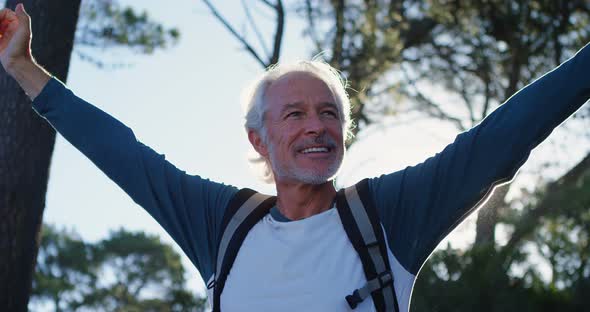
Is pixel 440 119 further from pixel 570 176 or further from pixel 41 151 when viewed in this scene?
pixel 41 151

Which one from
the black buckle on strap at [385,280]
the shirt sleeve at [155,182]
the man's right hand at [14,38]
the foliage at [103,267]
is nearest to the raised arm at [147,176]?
the shirt sleeve at [155,182]

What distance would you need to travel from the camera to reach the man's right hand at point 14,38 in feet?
9.07

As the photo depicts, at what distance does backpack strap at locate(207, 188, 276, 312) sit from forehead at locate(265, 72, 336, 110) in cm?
30

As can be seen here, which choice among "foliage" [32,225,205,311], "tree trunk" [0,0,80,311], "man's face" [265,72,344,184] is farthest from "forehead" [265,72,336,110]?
"foliage" [32,225,205,311]

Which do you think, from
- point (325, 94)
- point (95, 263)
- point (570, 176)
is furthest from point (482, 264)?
point (95, 263)

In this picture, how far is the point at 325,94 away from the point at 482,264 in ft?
13.4

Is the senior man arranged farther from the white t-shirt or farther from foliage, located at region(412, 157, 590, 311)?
foliage, located at region(412, 157, 590, 311)

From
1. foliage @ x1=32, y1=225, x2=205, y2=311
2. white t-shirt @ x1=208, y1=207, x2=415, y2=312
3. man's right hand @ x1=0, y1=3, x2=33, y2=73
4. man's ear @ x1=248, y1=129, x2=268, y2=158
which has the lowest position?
white t-shirt @ x1=208, y1=207, x2=415, y2=312

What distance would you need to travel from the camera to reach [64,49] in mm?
4445

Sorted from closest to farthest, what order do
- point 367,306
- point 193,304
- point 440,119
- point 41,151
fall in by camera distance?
point 367,306 → point 41,151 → point 193,304 → point 440,119

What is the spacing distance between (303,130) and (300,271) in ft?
1.48

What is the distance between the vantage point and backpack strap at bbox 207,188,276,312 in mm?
2436

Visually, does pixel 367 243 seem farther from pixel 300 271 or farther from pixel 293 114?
pixel 293 114

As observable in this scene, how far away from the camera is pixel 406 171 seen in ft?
7.69
